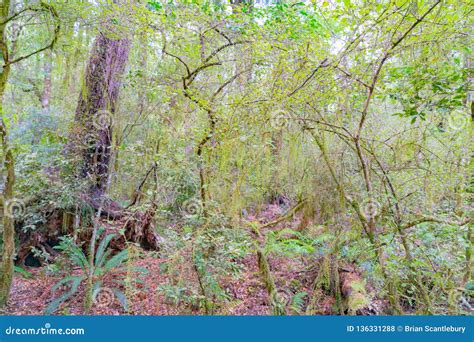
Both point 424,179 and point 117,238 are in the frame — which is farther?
point 117,238

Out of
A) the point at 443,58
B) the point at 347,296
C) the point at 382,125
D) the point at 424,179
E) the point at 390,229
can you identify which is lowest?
the point at 347,296

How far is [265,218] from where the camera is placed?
5371 millimetres

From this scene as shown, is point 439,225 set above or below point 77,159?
below

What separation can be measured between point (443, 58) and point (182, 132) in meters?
2.95

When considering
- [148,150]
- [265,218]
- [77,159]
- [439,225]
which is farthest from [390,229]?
[77,159]

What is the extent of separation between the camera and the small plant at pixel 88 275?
10.2 ft

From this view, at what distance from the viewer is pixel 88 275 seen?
3.35 metres

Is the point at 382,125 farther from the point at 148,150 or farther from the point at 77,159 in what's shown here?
the point at 77,159
